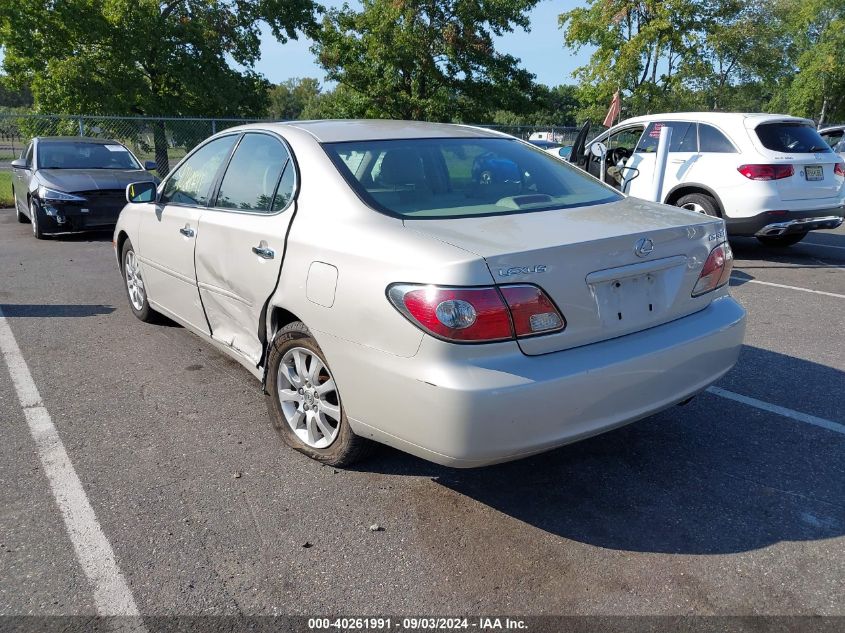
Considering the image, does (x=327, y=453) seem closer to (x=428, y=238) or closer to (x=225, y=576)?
(x=225, y=576)

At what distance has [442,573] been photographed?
253cm

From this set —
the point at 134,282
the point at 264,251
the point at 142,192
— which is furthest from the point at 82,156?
the point at 264,251

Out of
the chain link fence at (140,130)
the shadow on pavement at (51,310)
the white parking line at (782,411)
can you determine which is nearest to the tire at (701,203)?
the white parking line at (782,411)

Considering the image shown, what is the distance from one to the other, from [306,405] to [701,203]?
6765 mm

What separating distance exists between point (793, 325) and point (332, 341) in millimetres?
4489

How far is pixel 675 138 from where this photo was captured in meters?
8.85

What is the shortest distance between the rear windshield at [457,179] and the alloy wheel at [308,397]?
0.79m

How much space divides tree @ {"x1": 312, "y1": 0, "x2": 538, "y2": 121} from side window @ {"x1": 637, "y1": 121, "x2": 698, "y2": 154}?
16997 mm

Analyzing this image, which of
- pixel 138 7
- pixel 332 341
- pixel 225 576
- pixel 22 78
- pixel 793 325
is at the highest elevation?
pixel 138 7

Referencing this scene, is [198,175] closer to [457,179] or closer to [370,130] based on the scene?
[370,130]

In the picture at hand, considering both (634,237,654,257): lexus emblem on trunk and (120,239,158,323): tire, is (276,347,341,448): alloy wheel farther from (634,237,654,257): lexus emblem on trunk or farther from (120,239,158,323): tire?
(120,239,158,323): tire

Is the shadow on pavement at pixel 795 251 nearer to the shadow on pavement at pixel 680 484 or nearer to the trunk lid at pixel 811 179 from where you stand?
the trunk lid at pixel 811 179

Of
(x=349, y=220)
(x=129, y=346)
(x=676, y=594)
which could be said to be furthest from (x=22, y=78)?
(x=676, y=594)

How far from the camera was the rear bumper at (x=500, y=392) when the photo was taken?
95.7 inches
